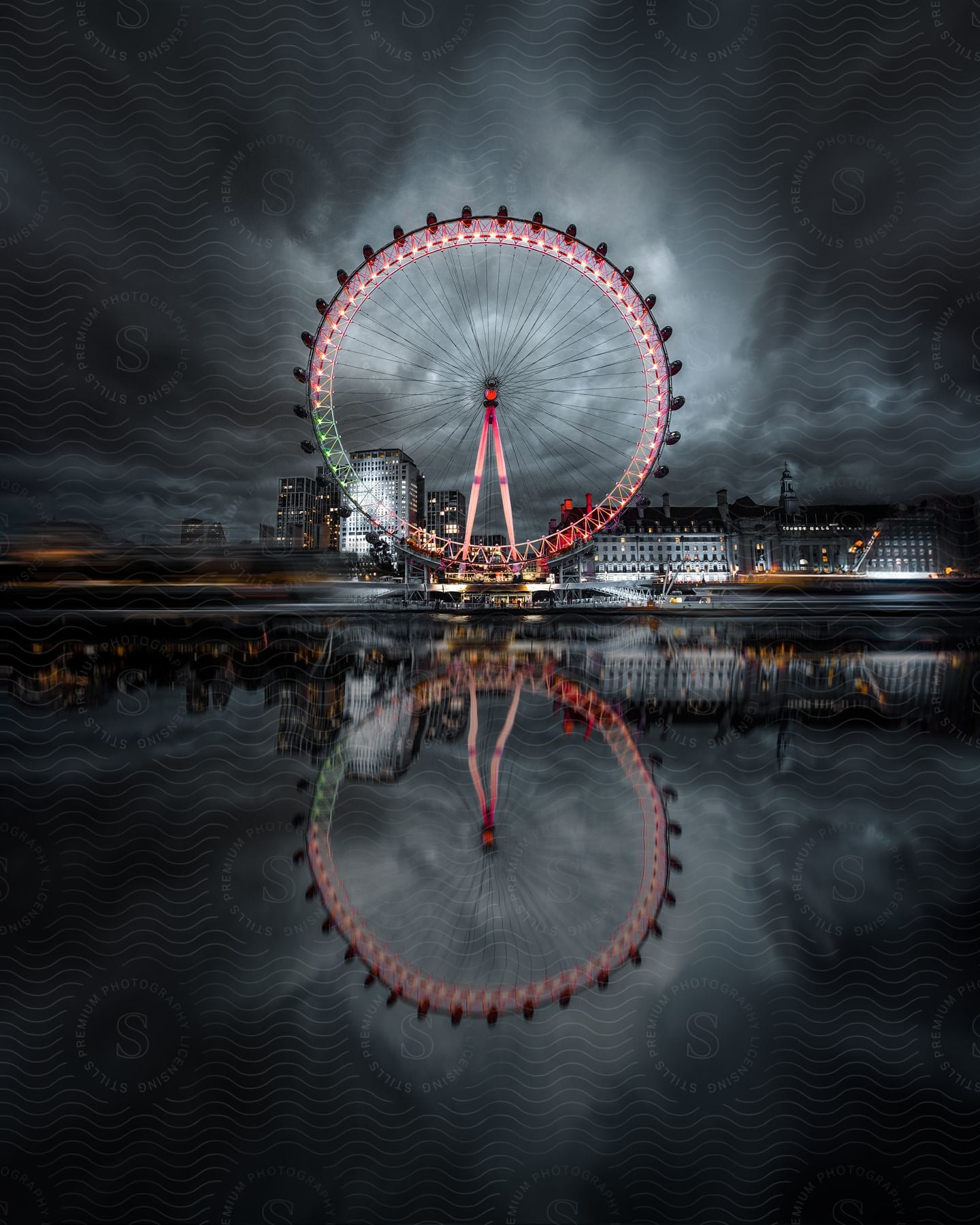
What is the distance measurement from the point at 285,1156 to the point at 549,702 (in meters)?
5.24

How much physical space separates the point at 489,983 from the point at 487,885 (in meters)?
0.59

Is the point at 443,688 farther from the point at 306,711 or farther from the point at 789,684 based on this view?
the point at 789,684

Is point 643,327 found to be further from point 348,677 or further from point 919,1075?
point 919,1075

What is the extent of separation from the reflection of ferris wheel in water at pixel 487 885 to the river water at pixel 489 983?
16 millimetres

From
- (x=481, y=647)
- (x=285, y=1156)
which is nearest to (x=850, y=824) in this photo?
(x=285, y=1156)

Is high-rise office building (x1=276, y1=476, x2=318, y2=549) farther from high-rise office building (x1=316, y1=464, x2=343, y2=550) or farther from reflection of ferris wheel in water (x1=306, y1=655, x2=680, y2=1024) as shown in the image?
reflection of ferris wheel in water (x1=306, y1=655, x2=680, y2=1024)

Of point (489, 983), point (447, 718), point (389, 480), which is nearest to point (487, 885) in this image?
point (489, 983)

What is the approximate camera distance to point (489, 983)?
6.97 ft

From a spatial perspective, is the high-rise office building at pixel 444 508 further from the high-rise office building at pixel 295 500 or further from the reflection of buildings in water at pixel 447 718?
the reflection of buildings in water at pixel 447 718

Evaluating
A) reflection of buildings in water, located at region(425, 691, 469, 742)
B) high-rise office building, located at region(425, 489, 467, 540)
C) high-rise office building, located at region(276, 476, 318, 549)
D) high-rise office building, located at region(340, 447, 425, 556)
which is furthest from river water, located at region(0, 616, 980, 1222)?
high-rise office building, located at region(425, 489, 467, 540)

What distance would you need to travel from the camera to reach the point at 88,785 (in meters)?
4.04

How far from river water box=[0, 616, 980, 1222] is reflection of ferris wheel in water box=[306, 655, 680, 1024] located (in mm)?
16

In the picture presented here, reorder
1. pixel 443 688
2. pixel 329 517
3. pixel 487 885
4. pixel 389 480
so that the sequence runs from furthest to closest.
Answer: pixel 389 480
pixel 329 517
pixel 443 688
pixel 487 885

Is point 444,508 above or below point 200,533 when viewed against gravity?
above
